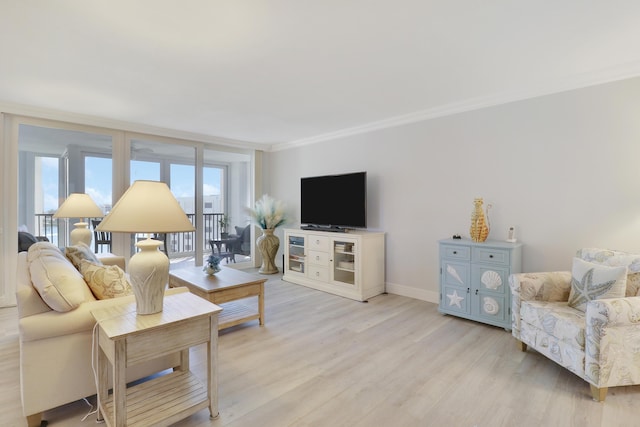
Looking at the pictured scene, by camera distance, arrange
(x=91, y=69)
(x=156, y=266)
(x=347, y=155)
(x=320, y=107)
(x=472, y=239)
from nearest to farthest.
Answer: (x=156, y=266), (x=91, y=69), (x=472, y=239), (x=320, y=107), (x=347, y=155)

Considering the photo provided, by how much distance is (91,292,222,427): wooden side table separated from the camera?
57.2 inches

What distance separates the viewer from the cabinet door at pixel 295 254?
4.76m

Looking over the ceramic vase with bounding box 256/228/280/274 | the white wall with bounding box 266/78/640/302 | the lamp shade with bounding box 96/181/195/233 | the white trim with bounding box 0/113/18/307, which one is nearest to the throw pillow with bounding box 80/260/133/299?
the lamp shade with bounding box 96/181/195/233

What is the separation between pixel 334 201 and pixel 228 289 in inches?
84.3

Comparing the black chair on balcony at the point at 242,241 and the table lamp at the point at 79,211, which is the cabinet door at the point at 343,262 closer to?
the black chair on balcony at the point at 242,241

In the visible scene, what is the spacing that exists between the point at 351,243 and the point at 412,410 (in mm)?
2394

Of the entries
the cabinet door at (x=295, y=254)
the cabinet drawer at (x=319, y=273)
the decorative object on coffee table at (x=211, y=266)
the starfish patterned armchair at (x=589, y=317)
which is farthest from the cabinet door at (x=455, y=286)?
the decorative object on coffee table at (x=211, y=266)

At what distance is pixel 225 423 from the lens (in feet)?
5.63

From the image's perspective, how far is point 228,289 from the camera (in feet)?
9.62

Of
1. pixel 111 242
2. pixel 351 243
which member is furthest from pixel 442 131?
pixel 111 242

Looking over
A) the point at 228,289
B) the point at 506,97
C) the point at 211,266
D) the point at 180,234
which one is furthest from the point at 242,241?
the point at 506,97

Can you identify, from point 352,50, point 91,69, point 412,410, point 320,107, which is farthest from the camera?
point 320,107

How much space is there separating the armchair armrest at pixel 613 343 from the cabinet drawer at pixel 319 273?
286 centimetres

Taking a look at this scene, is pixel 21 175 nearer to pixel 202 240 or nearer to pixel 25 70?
pixel 25 70
